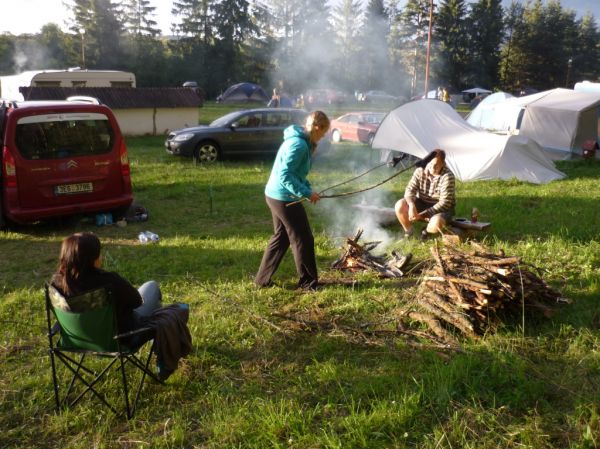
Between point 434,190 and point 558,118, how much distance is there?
10.2 metres

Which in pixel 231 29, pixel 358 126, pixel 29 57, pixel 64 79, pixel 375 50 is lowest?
pixel 358 126

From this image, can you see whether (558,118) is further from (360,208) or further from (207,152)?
(360,208)

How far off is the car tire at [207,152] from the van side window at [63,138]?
→ 5.50 metres

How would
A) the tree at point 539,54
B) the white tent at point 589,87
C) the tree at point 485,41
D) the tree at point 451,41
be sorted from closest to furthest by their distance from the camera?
1. the white tent at point 589,87
2. the tree at point 451,41
3. the tree at point 485,41
4. the tree at point 539,54

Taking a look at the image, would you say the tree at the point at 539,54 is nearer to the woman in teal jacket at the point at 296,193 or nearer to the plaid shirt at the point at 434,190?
the plaid shirt at the point at 434,190

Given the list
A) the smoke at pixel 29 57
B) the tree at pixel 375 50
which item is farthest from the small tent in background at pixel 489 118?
the smoke at pixel 29 57

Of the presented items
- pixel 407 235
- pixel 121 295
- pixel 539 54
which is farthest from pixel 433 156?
pixel 539 54

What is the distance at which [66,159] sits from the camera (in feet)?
22.0

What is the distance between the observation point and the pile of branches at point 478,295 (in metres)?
3.85

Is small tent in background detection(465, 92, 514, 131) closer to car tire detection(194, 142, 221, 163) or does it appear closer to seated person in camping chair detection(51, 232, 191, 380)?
car tire detection(194, 142, 221, 163)

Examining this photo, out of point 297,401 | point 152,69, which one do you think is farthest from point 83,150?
point 152,69

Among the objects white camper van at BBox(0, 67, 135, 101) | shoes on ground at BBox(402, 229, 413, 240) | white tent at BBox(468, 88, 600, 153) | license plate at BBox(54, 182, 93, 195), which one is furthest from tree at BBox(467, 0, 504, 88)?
license plate at BBox(54, 182, 93, 195)

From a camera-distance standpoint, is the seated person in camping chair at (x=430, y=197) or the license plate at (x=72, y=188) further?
the license plate at (x=72, y=188)

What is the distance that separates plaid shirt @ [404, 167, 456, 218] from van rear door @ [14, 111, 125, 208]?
4071mm
